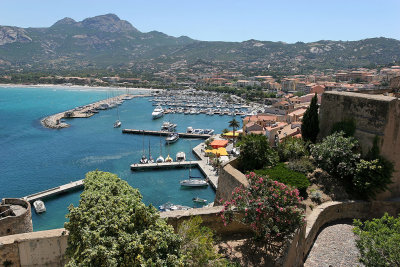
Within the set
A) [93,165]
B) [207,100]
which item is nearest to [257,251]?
[93,165]

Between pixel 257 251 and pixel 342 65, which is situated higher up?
pixel 342 65

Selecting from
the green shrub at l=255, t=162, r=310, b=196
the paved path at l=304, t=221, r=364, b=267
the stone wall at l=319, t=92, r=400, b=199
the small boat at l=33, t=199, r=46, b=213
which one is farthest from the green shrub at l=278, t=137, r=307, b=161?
the small boat at l=33, t=199, r=46, b=213

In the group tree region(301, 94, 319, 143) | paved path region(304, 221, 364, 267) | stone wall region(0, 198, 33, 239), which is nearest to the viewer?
paved path region(304, 221, 364, 267)

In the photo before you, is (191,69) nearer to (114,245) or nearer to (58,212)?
(58,212)

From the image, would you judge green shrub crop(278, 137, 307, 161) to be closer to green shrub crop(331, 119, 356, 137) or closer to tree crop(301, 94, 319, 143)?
tree crop(301, 94, 319, 143)

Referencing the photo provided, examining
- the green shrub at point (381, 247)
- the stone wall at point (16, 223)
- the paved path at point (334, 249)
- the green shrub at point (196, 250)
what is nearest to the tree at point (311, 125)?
the paved path at point (334, 249)
